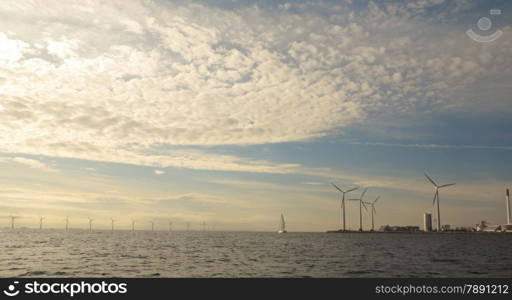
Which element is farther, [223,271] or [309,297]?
[223,271]

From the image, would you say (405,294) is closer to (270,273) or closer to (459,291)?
(459,291)

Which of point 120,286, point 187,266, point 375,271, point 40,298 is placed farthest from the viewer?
point 187,266

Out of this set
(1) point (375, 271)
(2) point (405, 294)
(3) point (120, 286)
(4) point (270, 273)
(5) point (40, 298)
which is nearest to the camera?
(5) point (40, 298)

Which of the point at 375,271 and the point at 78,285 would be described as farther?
the point at 375,271

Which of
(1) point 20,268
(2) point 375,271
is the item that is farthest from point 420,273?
(1) point 20,268

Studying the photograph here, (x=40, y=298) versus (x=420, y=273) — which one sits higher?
(x=40, y=298)

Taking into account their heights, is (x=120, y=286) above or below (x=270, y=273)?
above

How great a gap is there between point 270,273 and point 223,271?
A: 21.9 ft

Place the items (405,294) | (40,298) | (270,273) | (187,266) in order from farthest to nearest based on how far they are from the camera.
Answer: (187,266) → (270,273) → (405,294) → (40,298)

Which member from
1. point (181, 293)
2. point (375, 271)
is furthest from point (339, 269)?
point (181, 293)

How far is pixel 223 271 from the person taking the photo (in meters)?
52.2

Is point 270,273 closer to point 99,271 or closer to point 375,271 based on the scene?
point 375,271

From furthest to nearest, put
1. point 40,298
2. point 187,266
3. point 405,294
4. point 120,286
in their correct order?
point 187,266
point 405,294
point 120,286
point 40,298

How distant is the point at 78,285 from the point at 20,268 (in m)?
40.5
